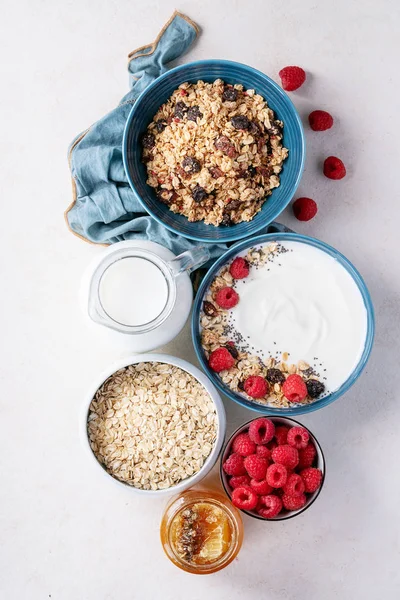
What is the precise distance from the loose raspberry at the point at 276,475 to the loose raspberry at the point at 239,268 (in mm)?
338

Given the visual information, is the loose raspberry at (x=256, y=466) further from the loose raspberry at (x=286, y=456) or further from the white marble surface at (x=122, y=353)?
the white marble surface at (x=122, y=353)

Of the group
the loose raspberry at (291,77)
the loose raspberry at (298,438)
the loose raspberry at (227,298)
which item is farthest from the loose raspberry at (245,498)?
the loose raspberry at (291,77)

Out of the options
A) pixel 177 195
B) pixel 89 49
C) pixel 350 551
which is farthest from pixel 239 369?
pixel 89 49

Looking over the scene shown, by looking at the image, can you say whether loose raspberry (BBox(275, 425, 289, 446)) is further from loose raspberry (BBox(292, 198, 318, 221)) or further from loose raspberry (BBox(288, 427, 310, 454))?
loose raspberry (BBox(292, 198, 318, 221))

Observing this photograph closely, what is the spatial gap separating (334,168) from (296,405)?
1.51 ft

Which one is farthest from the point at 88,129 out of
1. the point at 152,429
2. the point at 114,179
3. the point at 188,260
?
the point at 152,429

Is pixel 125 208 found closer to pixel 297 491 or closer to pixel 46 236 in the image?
pixel 46 236

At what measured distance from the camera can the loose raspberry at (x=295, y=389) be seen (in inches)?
42.2

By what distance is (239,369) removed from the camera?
1.12m

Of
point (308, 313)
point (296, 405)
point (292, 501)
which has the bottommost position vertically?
point (292, 501)

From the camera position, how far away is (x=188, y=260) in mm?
1033

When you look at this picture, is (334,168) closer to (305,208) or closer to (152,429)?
(305,208)

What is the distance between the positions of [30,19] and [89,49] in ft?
0.43

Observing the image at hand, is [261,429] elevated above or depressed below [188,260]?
below
